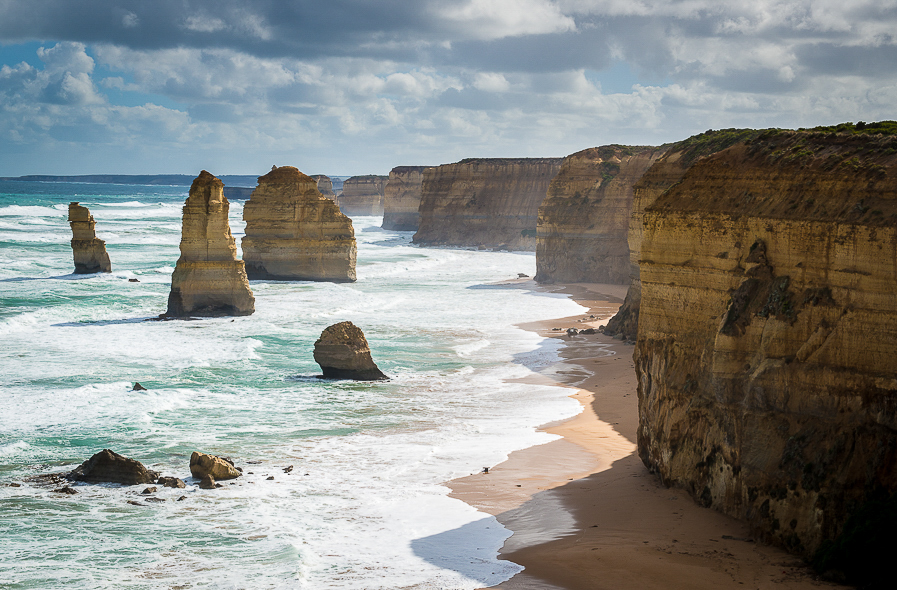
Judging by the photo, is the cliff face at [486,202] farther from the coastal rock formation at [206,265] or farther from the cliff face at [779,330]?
the cliff face at [779,330]

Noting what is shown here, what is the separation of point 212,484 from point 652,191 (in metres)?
16.5

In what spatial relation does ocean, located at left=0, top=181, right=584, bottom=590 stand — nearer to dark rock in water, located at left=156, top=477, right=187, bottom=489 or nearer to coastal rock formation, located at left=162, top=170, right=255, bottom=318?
dark rock in water, located at left=156, top=477, right=187, bottom=489

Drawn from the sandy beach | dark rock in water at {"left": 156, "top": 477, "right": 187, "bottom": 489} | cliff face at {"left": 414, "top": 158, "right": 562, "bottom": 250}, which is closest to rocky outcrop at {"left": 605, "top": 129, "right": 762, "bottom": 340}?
the sandy beach

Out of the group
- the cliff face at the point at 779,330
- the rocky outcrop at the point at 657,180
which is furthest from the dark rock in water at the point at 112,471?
the rocky outcrop at the point at 657,180

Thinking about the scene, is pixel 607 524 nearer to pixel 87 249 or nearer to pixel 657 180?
pixel 657 180

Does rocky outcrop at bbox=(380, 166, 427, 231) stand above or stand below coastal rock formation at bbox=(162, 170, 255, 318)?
above

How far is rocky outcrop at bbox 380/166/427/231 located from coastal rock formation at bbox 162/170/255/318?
8773 cm

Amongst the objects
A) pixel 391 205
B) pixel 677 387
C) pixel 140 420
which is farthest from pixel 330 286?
pixel 391 205

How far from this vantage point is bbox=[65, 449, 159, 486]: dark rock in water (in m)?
15.7

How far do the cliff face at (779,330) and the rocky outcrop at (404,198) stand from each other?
110951 millimetres

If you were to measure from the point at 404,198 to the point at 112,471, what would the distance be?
372 ft

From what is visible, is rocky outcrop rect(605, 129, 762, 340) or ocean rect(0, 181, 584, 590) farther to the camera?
rocky outcrop rect(605, 129, 762, 340)

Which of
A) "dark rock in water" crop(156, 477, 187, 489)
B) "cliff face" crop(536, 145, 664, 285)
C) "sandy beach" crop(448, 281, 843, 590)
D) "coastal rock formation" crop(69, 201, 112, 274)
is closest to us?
"sandy beach" crop(448, 281, 843, 590)

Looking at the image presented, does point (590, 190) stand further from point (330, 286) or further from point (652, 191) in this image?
point (652, 191)
